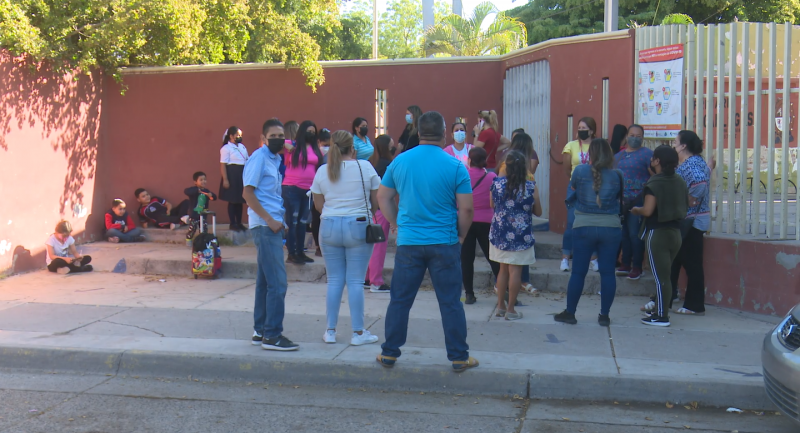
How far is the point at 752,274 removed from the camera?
281 inches

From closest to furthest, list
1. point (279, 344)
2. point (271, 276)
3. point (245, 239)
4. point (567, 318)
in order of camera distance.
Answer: point (271, 276), point (279, 344), point (567, 318), point (245, 239)

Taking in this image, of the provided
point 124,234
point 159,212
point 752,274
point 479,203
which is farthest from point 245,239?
Result: point 752,274

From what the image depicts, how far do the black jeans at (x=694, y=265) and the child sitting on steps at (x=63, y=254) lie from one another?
725cm

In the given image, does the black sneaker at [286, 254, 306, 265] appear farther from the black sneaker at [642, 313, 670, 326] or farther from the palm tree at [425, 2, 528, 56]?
the palm tree at [425, 2, 528, 56]

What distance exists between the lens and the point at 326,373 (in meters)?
5.49

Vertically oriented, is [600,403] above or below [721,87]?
below

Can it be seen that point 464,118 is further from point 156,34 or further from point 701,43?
point 156,34

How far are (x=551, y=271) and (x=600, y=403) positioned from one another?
3351 millimetres

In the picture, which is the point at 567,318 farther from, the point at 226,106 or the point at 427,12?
the point at 427,12

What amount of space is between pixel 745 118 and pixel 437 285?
13.5 ft

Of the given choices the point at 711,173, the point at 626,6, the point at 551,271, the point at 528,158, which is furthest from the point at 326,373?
the point at 626,6

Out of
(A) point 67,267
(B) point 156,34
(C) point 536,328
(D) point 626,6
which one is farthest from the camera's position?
(D) point 626,6

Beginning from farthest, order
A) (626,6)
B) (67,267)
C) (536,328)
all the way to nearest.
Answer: (626,6) < (67,267) < (536,328)

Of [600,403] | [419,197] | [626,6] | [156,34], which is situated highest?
[626,6]
